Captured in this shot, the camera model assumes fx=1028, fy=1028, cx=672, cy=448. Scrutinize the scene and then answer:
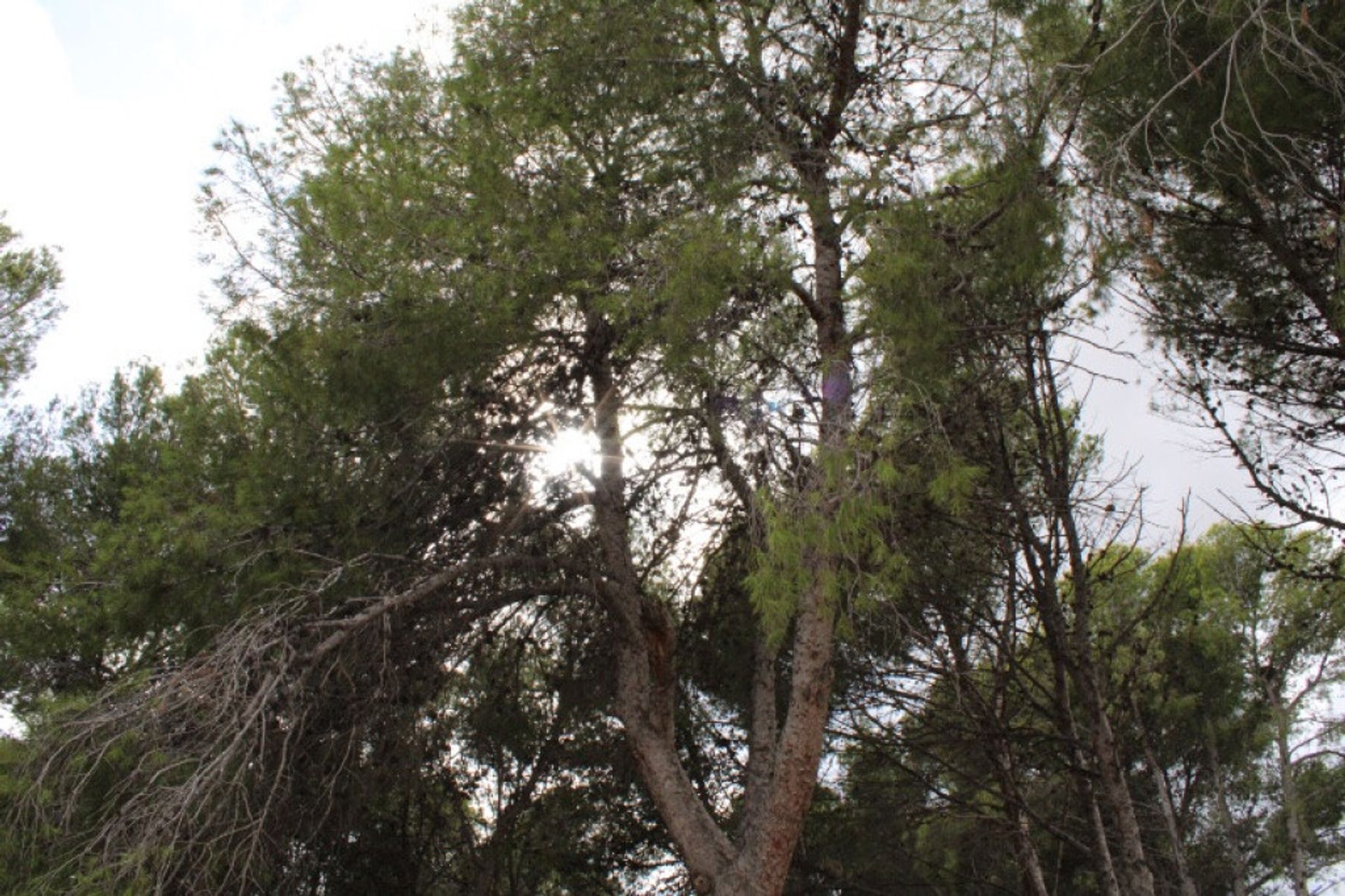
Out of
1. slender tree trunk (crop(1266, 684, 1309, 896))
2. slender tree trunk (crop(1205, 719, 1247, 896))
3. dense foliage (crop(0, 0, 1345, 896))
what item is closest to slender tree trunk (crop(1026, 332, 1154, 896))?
dense foliage (crop(0, 0, 1345, 896))

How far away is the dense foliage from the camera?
5.00m

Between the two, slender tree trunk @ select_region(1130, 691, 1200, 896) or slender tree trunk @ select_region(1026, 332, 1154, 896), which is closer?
slender tree trunk @ select_region(1026, 332, 1154, 896)

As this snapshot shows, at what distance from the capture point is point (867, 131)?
636cm

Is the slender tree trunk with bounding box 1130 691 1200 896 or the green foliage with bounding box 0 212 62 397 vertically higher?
the green foliage with bounding box 0 212 62 397

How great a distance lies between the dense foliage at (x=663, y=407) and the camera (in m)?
5.00

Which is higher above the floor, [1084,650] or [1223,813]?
[1223,813]

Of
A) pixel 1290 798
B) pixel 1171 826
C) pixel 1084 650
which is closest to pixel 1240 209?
pixel 1084 650

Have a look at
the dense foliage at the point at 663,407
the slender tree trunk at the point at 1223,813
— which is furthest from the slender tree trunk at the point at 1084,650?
the slender tree trunk at the point at 1223,813

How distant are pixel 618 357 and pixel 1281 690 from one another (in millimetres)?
10317

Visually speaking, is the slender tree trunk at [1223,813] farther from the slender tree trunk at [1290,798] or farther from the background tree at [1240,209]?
the background tree at [1240,209]

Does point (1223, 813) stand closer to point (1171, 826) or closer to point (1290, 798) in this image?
point (1290, 798)

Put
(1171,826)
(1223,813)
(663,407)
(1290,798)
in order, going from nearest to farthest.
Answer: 1. (663,407)
2. (1171,826)
3. (1290,798)
4. (1223,813)

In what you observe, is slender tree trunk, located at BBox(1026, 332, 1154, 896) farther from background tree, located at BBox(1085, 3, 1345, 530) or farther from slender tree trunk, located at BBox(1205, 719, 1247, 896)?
slender tree trunk, located at BBox(1205, 719, 1247, 896)

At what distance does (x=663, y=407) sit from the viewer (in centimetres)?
623
